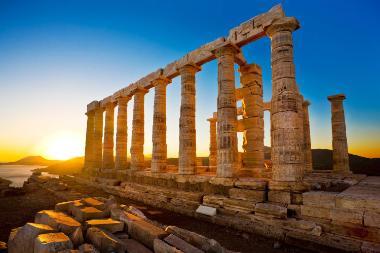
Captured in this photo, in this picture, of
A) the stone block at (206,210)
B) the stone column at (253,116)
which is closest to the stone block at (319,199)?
the stone block at (206,210)

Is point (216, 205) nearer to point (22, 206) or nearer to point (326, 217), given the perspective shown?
point (326, 217)

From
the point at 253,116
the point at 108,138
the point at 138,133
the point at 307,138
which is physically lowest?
the point at 307,138

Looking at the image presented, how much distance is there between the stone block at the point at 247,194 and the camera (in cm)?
862

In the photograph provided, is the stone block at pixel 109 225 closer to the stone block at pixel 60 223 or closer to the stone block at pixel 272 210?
the stone block at pixel 60 223

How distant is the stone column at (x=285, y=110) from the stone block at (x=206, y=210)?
9.37ft

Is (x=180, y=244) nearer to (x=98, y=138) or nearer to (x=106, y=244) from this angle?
(x=106, y=244)

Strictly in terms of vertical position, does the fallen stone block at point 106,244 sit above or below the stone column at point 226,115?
below

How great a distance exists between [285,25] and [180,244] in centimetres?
918

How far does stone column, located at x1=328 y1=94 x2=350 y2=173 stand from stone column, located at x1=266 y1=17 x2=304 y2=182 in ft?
31.6

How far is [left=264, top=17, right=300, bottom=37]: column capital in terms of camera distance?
9.31 meters

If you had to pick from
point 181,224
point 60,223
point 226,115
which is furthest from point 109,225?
point 226,115

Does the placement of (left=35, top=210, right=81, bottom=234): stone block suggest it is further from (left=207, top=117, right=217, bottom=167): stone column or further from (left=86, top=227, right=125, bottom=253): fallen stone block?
(left=207, top=117, right=217, bottom=167): stone column

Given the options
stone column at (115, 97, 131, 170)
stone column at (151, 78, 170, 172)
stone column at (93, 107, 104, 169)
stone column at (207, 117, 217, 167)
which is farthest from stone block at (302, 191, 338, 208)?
stone column at (93, 107, 104, 169)

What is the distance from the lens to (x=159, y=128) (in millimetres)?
15438
